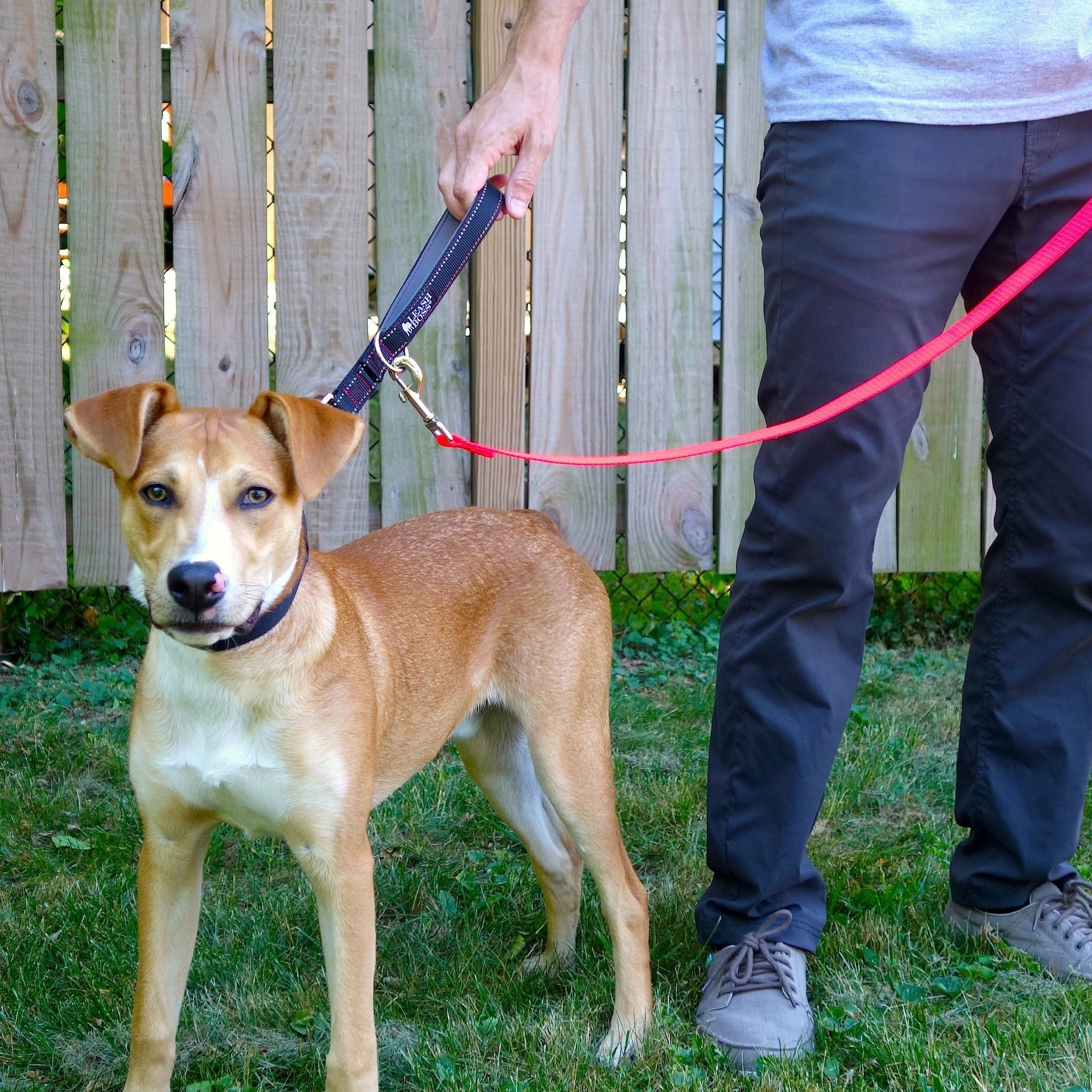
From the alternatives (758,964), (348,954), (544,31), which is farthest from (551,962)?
(544,31)

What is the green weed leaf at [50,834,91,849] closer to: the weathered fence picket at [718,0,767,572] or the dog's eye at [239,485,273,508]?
the dog's eye at [239,485,273,508]

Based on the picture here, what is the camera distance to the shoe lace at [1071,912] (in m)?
3.15

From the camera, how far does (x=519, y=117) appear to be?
109 inches

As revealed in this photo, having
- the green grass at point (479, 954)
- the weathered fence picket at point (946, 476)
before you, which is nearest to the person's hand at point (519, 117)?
the green grass at point (479, 954)

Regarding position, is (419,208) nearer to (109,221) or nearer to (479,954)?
(109,221)

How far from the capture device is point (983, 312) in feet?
9.01

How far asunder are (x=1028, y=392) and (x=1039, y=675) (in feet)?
2.35

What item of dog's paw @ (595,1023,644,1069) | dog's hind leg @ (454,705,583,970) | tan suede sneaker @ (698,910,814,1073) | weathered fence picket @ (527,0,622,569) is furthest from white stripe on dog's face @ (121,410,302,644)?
weathered fence picket @ (527,0,622,569)

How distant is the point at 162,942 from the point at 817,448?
5.82 feet

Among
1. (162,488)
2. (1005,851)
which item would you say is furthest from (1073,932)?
(162,488)

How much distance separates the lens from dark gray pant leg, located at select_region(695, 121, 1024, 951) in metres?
2.68

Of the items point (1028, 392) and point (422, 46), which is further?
point (422, 46)

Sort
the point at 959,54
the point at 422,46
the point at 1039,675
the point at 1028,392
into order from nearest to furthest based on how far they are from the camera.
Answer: the point at 959,54 → the point at 1028,392 → the point at 1039,675 → the point at 422,46

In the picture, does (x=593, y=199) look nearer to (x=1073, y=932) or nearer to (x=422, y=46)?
(x=422, y=46)
